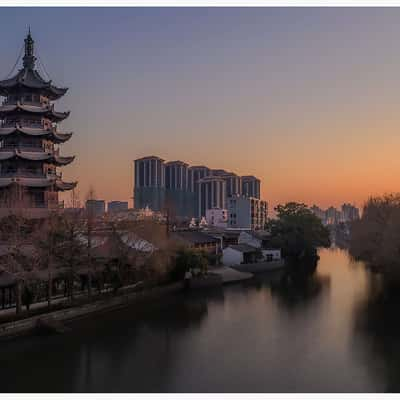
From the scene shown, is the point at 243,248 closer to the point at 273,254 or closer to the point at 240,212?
the point at 273,254

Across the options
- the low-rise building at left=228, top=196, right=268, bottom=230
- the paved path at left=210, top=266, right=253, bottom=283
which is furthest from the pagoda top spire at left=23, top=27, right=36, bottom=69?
the low-rise building at left=228, top=196, right=268, bottom=230

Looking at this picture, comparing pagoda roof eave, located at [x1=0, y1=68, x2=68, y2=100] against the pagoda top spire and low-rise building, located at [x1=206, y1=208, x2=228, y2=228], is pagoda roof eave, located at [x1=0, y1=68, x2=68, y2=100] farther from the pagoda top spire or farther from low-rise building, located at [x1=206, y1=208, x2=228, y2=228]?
low-rise building, located at [x1=206, y1=208, x2=228, y2=228]

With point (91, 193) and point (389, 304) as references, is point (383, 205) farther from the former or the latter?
point (91, 193)

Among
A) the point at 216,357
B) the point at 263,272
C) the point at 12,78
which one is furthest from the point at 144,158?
the point at 216,357

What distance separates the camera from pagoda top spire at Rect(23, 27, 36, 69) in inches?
765

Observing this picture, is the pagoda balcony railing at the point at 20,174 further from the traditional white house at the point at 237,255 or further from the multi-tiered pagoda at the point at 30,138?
the traditional white house at the point at 237,255

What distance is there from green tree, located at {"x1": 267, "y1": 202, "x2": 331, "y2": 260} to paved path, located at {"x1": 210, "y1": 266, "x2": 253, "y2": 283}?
7788 mm

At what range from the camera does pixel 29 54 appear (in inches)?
775

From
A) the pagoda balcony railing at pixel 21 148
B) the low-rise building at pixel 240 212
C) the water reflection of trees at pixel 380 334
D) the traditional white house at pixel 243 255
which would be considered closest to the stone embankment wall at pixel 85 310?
the pagoda balcony railing at pixel 21 148

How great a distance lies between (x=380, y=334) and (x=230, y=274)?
1142 centimetres

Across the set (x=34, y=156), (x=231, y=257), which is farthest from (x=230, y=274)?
(x=34, y=156)

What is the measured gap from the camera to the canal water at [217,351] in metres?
9.38

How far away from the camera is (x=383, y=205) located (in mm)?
29141

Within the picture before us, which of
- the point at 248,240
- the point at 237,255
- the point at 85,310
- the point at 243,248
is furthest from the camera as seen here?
the point at 248,240
